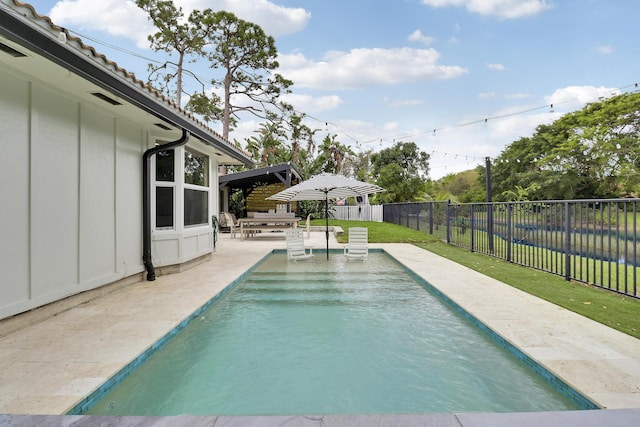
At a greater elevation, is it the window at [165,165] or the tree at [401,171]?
the tree at [401,171]

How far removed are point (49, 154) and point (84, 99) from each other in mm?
1025

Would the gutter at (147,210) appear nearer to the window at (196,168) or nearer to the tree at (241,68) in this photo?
the window at (196,168)

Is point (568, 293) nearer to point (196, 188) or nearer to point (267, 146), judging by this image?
point (196, 188)

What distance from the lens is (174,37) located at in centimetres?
2219

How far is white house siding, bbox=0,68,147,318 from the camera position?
12.1 feet

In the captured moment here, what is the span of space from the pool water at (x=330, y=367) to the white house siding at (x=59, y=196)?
5.78 feet

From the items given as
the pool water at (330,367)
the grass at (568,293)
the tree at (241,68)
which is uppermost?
the tree at (241,68)

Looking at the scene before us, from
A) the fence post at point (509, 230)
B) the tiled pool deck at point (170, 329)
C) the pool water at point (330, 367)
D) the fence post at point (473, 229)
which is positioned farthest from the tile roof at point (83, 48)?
the fence post at point (473, 229)

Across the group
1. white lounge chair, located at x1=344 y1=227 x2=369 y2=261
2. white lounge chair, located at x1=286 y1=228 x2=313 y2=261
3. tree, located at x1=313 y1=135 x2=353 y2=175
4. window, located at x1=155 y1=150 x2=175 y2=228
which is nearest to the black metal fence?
white lounge chair, located at x1=344 y1=227 x2=369 y2=261

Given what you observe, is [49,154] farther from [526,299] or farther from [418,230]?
[418,230]

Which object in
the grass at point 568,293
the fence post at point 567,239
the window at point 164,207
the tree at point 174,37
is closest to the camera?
the grass at point 568,293

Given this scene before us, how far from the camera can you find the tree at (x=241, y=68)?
2266 centimetres

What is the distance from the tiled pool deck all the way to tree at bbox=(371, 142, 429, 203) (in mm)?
28652

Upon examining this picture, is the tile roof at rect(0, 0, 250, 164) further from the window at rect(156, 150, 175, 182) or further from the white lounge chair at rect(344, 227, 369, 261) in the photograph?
the white lounge chair at rect(344, 227, 369, 261)
